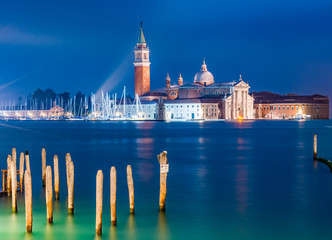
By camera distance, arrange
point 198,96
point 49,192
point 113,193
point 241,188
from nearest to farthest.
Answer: point 113,193, point 49,192, point 241,188, point 198,96

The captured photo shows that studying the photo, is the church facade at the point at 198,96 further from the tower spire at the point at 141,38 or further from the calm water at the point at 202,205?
the calm water at the point at 202,205

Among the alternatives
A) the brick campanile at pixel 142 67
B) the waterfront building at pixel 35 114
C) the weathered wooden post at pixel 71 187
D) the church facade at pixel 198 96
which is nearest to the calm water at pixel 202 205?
the weathered wooden post at pixel 71 187

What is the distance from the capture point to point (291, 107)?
433ft

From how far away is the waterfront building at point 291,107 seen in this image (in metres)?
132

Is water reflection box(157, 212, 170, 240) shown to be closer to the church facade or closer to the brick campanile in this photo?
the church facade

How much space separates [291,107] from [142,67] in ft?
123

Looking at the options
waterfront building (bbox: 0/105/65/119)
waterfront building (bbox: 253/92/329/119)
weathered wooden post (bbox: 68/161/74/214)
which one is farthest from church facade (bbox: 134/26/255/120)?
weathered wooden post (bbox: 68/161/74/214)

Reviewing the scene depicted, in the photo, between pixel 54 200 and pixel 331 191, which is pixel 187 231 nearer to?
pixel 54 200

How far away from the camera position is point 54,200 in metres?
14.6

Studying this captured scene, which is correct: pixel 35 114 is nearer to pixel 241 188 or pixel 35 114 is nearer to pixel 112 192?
pixel 241 188

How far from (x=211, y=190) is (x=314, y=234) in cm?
577

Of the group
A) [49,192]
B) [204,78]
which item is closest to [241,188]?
[49,192]

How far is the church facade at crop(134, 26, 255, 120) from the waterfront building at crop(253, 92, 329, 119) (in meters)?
3.57

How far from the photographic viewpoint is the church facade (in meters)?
123
